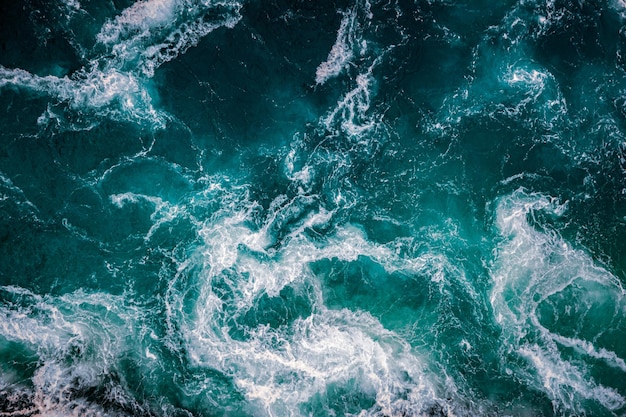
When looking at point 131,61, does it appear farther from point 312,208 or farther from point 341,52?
point 312,208

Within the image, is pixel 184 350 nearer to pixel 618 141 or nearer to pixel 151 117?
pixel 151 117

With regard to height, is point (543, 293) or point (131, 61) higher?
point (131, 61)

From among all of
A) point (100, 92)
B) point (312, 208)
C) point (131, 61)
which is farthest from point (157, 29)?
point (312, 208)

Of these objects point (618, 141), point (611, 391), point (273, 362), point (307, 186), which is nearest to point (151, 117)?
point (307, 186)

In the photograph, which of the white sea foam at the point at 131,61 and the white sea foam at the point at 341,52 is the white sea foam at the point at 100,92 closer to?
the white sea foam at the point at 131,61

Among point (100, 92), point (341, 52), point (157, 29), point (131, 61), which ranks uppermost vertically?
point (341, 52)

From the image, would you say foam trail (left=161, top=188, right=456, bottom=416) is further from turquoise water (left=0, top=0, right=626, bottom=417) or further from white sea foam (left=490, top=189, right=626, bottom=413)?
white sea foam (left=490, top=189, right=626, bottom=413)
